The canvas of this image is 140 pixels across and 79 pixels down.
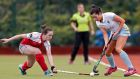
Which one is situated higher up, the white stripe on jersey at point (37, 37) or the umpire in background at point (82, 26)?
the white stripe on jersey at point (37, 37)

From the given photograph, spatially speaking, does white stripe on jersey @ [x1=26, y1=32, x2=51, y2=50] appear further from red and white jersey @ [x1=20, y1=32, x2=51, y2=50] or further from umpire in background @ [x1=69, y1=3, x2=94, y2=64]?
umpire in background @ [x1=69, y1=3, x2=94, y2=64]

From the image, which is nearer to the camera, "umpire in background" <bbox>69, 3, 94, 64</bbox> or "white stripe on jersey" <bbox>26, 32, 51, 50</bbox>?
"white stripe on jersey" <bbox>26, 32, 51, 50</bbox>

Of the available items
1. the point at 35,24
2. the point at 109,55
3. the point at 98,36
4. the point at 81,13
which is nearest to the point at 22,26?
the point at 35,24

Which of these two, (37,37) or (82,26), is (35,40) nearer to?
(37,37)

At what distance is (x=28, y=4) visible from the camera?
28.4 metres

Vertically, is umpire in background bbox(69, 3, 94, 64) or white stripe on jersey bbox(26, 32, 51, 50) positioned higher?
white stripe on jersey bbox(26, 32, 51, 50)

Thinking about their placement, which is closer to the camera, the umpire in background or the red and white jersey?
the red and white jersey

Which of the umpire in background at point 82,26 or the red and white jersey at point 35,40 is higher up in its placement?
the red and white jersey at point 35,40

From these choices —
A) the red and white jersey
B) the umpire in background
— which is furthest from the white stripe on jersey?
the umpire in background

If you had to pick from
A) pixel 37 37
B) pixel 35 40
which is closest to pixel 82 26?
pixel 35 40

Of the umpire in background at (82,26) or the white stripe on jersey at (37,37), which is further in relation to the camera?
the umpire in background at (82,26)

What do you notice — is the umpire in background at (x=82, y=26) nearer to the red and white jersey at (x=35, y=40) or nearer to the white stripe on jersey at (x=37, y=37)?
the red and white jersey at (x=35, y=40)

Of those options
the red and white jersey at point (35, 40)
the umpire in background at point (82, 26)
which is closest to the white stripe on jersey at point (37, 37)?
the red and white jersey at point (35, 40)

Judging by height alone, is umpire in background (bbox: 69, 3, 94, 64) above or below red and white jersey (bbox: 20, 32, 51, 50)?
below
